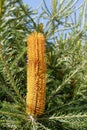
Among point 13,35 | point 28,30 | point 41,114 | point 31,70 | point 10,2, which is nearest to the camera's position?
point 31,70

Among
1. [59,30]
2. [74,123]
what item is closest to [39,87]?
[74,123]

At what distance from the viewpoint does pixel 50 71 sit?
2486mm

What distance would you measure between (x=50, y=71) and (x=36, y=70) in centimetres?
55

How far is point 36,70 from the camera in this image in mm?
1943

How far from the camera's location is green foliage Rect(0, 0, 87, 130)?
210 centimetres

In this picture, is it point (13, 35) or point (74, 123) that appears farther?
point (13, 35)

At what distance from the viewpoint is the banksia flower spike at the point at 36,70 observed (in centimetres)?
192

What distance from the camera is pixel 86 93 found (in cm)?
269

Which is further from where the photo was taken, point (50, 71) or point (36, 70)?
point (50, 71)

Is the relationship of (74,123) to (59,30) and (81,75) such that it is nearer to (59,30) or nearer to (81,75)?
(81,75)

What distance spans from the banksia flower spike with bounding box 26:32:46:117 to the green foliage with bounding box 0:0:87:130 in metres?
0.11

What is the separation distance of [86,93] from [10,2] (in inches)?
32.5

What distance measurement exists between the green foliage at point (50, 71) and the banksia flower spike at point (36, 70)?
105 millimetres

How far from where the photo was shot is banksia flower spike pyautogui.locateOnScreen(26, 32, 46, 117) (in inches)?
75.8
